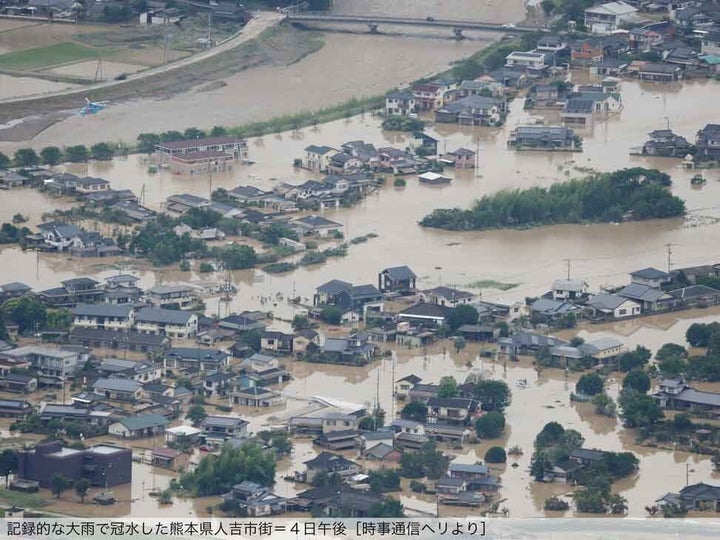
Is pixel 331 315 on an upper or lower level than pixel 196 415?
upper

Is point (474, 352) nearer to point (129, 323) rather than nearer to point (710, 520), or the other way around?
point (129, 323)

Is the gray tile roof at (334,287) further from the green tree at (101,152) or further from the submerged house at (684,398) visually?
the green tree at (101,152)

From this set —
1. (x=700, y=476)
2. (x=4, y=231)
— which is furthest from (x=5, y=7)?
(x=700, y=476)

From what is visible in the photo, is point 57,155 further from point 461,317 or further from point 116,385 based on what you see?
point 116,385

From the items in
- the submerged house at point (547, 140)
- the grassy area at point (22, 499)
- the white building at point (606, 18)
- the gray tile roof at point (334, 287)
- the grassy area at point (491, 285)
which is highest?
the white building at point (606, 18)

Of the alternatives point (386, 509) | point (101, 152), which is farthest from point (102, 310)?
point (101, 152)

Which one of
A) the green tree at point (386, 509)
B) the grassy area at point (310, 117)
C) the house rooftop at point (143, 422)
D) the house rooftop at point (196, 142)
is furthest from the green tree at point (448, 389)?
the grassy area at point (310, 117)
